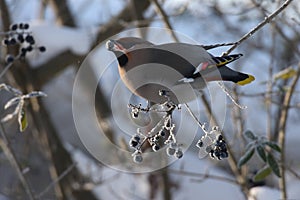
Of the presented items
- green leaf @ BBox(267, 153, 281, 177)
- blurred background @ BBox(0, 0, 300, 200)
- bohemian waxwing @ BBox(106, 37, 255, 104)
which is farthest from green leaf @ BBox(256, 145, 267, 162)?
blurred background @ BBox(0, 0, 300, 200)

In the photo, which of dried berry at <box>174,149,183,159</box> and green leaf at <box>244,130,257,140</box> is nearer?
dried berry at <box>174,149,183,159</box>

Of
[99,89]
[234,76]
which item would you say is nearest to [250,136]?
[234,76]

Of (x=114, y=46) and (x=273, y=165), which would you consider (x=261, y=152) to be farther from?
(x=114, y=46)

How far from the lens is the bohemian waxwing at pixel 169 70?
103 centimetres

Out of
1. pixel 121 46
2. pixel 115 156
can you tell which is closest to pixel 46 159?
pixel 115 156

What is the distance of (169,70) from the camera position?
42.0 inches

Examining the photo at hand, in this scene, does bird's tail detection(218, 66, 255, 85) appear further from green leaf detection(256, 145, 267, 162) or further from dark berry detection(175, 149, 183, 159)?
green leaf detection(256, 145, 267, 162)

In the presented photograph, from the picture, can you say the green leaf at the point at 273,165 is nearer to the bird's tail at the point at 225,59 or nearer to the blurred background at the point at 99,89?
the bird's tail at the point at 225,59

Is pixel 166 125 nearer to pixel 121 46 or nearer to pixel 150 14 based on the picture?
pixel 121 46

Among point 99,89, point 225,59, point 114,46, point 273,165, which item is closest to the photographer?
point 225,59

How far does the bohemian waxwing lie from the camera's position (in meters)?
1.03

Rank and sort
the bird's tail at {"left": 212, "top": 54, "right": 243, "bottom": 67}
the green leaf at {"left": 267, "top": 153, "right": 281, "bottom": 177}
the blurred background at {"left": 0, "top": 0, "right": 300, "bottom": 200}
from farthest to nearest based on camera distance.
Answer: the blurred background at {"left": 0, "top": 0, "right": 300, "bottom": 200} < the green leaf at {"left": 267, "top": 153, "right": 281, "bottom": 177} < the bird's tail at {"left": 212, "top": 54, "right": 243, "bottom": 67}

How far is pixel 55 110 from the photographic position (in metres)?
4.28

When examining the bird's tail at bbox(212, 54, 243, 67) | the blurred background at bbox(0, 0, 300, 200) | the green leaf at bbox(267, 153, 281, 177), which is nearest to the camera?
the bird's tail at bbox(212, 54, 243, 67)
